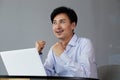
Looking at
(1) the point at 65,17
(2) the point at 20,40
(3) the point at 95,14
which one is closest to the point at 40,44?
(2) the point at 20,40

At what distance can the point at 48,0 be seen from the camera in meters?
1.48

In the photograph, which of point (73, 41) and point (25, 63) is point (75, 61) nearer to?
point (73, 41)

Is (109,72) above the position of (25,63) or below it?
below

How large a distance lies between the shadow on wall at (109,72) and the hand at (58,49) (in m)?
0.27

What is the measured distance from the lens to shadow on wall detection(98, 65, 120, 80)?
4.00 feet

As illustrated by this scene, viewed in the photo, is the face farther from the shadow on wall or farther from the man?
the shadow on wall

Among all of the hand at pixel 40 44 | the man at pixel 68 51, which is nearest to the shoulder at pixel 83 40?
the man at pixel 68 51

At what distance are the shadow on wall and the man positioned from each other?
0.11 metres

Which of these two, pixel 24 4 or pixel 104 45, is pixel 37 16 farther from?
pixel 104 45

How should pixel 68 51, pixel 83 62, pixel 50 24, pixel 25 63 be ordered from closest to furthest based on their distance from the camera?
pixel 25 63
pixel 83 62
pixel 68 51
pixel 50 24

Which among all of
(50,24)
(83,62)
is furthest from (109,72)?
(50,24)

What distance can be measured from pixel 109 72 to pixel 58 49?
31cm

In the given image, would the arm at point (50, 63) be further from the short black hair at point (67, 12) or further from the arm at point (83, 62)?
the short black hair at point (67, 12)

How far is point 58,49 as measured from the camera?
1.23 m
